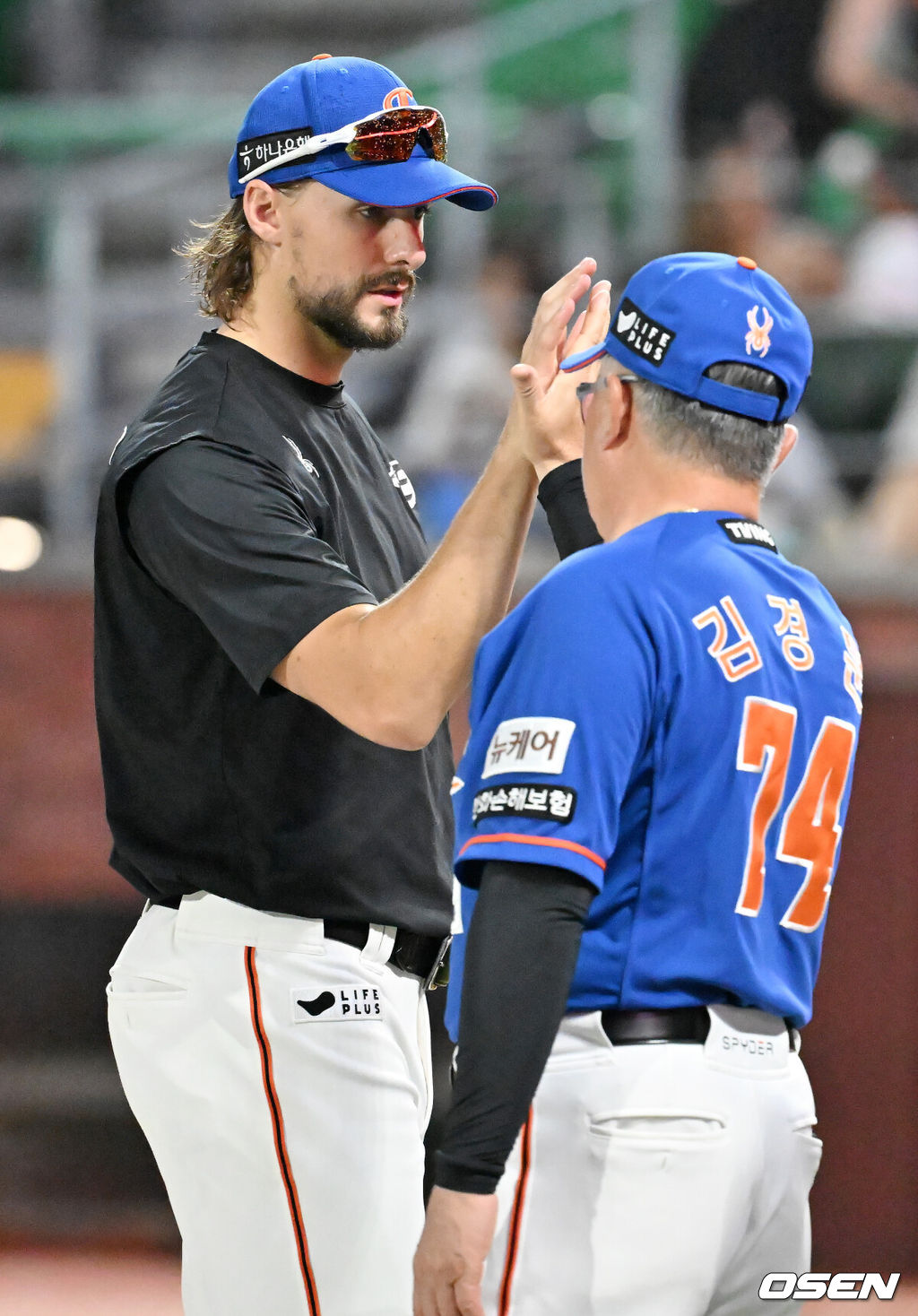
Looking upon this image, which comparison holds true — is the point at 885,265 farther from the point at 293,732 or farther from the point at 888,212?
the point at 293,732

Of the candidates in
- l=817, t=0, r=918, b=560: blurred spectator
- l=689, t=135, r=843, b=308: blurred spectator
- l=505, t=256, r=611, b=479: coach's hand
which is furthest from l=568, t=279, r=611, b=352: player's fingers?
l=689, t=135, r=843, b=308: blurred spectator

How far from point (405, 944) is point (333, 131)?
1.14 m

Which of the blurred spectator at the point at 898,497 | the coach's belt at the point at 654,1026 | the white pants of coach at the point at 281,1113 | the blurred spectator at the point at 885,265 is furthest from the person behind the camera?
the blurred spectator at the point at 885,265

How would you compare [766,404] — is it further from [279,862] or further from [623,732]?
[279,862]

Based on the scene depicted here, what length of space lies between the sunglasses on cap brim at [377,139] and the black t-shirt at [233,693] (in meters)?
0.29

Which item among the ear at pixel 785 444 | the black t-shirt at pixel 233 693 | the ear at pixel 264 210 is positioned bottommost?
the black t-shirt at pixel 233 693

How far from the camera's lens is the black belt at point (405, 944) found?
221 cm

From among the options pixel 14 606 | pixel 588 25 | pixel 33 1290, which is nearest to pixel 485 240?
pixel 588 25

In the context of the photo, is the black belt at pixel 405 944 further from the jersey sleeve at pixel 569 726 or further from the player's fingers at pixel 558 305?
the player's fingers at pixel 558 305

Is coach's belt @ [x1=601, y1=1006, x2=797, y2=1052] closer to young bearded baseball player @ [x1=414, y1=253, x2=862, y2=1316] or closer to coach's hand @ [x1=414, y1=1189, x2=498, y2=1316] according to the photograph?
young bearded baseball player @ [x1=414, y1=253, x2=862, y2=1316]

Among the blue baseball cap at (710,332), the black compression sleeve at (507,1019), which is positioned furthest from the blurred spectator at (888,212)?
the black compression sleeve at (507,1019)

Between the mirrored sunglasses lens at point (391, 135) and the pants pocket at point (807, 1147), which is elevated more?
the mirrored sunglasses lens at point (391, 135)

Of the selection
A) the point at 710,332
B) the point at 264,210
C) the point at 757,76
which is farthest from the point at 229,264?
the point at 757,76

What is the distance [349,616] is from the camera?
6.55ft
